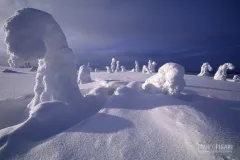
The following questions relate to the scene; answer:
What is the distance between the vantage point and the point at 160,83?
10078 mm

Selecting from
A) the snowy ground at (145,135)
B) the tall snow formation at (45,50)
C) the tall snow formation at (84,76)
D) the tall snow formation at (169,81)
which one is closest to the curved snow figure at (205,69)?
the tall snow formation at (84,76)

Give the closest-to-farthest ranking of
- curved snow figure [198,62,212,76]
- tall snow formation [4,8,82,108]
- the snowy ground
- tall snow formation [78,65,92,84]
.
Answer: the snowy ground → tall snow formation [4,8,82,108] → tall snow formation [78,65,92,84] → curved snow figure [198,62,212,76]

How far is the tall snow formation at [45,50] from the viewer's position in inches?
267

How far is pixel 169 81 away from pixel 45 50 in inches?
248

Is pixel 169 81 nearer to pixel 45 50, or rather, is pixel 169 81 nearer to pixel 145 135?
pixel 145 135

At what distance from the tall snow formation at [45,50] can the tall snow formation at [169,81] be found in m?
4.60

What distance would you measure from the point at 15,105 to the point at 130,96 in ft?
19.2

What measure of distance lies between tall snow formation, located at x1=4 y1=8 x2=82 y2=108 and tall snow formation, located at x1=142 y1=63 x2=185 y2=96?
15.1 feet

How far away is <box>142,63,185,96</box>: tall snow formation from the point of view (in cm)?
908

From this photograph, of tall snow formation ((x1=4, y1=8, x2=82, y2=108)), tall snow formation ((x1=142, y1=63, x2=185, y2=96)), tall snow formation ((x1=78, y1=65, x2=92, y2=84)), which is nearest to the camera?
tall snow formation ((x1=4, y1=8, x2=82, y2=108))

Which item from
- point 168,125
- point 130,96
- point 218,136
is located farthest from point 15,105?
point 218,136

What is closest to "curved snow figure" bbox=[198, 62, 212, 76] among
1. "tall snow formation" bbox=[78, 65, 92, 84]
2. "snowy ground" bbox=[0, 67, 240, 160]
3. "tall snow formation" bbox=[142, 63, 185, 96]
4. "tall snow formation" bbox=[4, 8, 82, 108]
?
"tall snow formation" bbox=[78, 65, 92, 84]

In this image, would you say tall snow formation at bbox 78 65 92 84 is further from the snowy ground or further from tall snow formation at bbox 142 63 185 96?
the snowy ground

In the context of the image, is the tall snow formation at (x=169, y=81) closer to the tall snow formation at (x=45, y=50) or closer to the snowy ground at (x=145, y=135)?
the snowy ground at (x=145, y=135)
